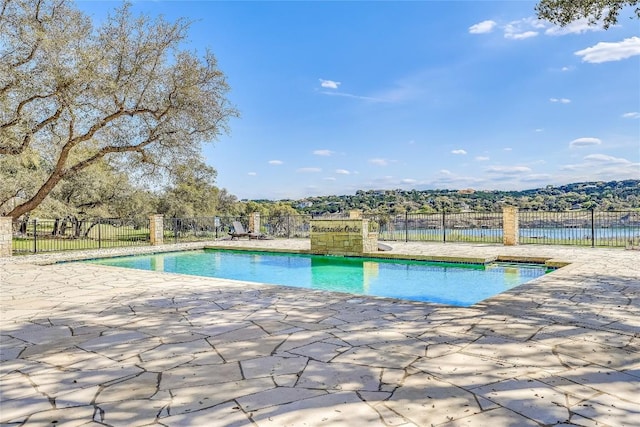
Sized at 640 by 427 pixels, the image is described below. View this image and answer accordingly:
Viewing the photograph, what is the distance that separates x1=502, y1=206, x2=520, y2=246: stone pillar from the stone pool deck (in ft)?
23.2

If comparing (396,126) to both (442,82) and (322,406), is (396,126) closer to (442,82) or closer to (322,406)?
(442,82)

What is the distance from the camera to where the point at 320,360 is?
9.02 ft

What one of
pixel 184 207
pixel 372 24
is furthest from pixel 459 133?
pixel 184 207

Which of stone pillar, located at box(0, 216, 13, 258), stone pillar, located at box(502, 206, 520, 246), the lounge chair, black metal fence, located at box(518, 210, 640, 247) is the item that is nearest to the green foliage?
stone pillar, located at box(502, 206, 520, 246)

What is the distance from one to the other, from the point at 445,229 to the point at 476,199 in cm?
1041

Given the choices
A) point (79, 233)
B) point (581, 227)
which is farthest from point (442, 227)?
point (79, 233)

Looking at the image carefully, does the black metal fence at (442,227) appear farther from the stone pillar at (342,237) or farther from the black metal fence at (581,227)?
the stone pillar at (342,237)

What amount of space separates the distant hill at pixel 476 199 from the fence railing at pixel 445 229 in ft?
2.93

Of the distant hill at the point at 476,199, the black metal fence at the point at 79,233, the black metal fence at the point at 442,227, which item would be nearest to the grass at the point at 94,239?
the black metal fence at the point at 79,233

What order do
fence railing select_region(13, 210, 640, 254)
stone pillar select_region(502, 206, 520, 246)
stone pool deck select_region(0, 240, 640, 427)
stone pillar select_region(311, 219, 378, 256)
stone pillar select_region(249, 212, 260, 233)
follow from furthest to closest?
stone pillar select_region(249, 212, 260, 233)
fence railing select_region(13, 210, 640, 254)
stone pillar select_region(502, 206, 520, 246)
stone pillar select_region(311, 219, 378, 256)
stone pool deck select_region(0, 240, 640, 427)

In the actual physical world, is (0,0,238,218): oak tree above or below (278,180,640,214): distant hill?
above

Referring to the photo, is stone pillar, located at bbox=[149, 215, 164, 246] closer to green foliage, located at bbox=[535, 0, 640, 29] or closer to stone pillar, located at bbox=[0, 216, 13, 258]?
stone pillar, located at bbox=[0, 216, 13, 258]

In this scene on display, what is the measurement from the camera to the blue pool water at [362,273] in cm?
697

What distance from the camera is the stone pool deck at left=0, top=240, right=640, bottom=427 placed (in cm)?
202
